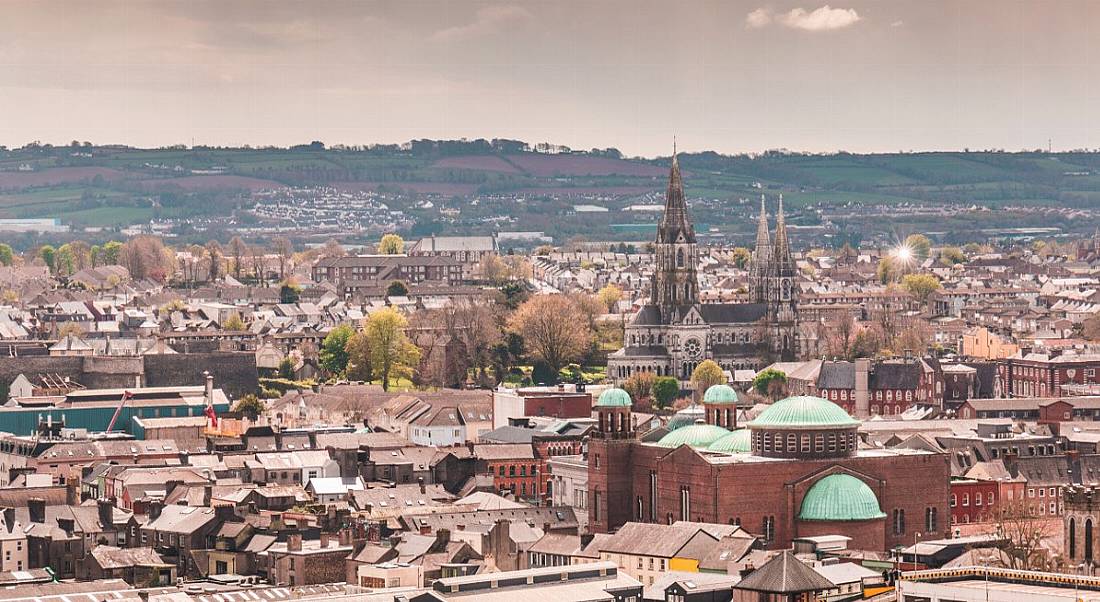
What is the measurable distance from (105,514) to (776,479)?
62.9 feet

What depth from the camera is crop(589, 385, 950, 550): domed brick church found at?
257 ft

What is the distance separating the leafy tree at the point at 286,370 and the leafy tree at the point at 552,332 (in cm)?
1230

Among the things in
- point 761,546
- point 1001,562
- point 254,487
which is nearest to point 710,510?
point 761,546

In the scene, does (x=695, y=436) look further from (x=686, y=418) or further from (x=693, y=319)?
(x=693, y=319)

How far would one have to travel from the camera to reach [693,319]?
158 meters

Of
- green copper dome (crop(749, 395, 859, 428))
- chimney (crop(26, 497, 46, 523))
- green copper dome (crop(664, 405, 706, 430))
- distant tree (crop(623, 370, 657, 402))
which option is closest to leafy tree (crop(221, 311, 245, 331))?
distant tree (crop(623, 370, 657, 402))

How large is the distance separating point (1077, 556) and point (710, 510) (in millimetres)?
17956

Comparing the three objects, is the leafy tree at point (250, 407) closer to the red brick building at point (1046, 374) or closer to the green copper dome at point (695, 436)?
the red brick building at point (1046, 374)

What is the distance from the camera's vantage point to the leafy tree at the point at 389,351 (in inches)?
5719

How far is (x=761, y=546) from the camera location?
7406 centimetres

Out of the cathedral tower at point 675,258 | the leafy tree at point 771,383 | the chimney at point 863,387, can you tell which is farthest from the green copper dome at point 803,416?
the cathedral tower at point 675,258

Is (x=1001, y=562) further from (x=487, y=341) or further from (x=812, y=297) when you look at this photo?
(x=812, y=297)

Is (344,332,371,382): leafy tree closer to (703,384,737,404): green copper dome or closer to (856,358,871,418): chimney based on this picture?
(856,358,871,418): chimney

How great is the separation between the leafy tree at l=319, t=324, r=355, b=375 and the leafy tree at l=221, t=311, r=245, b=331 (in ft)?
42.8
